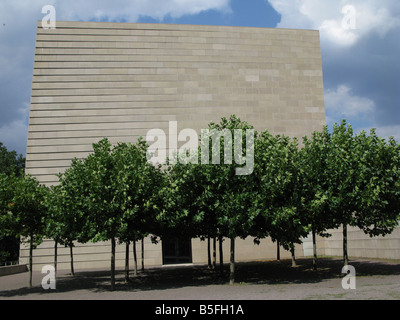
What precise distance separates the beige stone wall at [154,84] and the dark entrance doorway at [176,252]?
3.49ft

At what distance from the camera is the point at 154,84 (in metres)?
41.5

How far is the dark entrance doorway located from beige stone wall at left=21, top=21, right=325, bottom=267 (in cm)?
106

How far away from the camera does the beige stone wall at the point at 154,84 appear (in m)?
40.2

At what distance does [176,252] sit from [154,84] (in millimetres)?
18017

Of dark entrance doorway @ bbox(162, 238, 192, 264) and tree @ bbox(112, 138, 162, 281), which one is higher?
tree @ bbox(112, 138, 162, 281)

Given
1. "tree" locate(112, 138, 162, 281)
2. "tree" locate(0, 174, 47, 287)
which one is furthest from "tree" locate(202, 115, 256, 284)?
"tree" locate(0, 174, 47, 287)

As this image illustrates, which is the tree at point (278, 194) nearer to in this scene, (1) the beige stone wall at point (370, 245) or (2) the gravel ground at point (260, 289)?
(2) the gravel ground at point (260, 289)

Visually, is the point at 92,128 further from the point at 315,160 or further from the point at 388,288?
the point at 388,288

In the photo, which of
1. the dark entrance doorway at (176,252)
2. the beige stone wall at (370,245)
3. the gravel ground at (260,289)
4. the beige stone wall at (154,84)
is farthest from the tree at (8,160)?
the beige stone wall at (370,245)

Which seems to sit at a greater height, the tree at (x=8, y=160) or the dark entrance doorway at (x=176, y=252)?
the tree at (x=8, y=160)

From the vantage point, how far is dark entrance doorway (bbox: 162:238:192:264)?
40.2 metres
